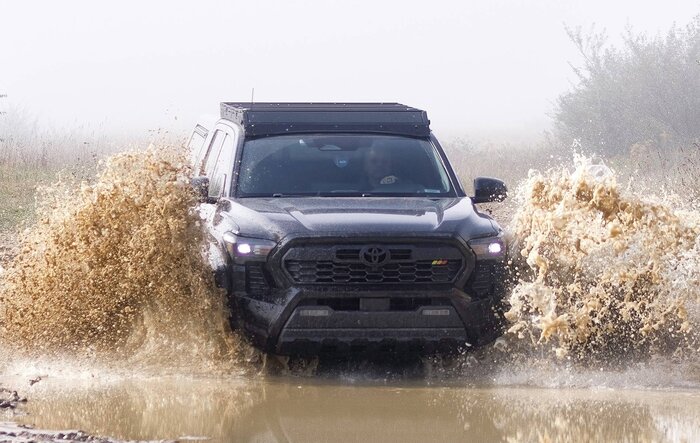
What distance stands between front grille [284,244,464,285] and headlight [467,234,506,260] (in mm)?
138

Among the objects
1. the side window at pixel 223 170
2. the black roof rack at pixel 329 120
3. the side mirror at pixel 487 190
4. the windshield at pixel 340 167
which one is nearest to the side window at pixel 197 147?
the side window at pixel 223 170

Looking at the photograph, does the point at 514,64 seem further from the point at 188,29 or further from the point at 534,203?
the point at 534,203

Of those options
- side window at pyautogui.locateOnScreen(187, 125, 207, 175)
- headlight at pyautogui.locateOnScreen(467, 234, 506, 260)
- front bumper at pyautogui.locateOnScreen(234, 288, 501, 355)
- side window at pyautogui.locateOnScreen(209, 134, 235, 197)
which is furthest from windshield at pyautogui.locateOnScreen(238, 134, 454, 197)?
front bumper at pyautogui.locateOnScreen(234, 288, 501, 355)

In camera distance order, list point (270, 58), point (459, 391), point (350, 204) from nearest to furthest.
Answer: point (459, 391) < point (350, 204) < point (270, 58)

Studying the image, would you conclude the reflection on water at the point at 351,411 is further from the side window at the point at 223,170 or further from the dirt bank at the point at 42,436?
the side window at the point at 223,170

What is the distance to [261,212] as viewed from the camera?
9.27 metres

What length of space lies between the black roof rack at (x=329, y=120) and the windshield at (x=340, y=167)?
0.23ft

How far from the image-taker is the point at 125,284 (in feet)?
31.3

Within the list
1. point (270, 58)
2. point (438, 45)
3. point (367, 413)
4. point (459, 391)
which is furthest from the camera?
point (438, 45)

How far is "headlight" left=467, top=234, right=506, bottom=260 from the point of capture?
901 centimetres

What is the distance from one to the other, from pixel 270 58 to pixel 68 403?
3626 inches

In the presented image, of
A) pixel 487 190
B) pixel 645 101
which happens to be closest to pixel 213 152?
pixel 487 190

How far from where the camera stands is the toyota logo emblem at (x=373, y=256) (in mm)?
8828

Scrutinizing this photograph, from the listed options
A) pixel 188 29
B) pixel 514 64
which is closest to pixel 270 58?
pixel 188 29
